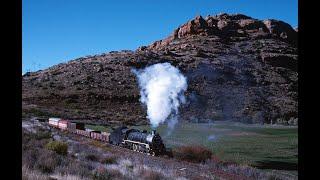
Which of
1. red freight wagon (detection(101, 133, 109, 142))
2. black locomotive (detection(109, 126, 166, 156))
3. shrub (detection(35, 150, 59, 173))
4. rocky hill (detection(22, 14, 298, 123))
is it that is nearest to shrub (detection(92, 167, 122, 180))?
shrub (detection(35, 150, 59, 173))

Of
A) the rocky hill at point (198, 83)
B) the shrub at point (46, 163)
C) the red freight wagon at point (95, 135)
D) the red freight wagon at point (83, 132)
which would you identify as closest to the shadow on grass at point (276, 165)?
the red freight wagon at point (95, 135)

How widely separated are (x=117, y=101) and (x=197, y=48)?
46.0 meters

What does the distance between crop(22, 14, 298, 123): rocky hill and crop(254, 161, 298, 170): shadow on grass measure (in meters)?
35.3

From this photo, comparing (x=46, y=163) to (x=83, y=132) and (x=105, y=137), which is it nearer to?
(x=105, y=137)

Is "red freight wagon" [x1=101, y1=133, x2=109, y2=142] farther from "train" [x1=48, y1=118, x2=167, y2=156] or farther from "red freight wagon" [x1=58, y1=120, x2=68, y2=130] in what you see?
"red freight wagon" [x1=58, y1=120, x2=68, y2=130]

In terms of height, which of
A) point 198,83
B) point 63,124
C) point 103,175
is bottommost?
point 63,124

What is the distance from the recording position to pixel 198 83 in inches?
3204

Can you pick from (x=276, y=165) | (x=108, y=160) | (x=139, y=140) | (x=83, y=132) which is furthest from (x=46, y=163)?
(x=83, y=132)

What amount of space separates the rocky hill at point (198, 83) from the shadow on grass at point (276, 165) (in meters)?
35.3

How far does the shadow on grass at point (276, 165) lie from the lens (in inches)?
937

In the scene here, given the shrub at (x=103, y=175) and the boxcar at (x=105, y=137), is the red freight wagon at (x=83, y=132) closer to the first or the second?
the boxcar at (x=105, y=137)

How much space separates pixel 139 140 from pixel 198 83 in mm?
55162
